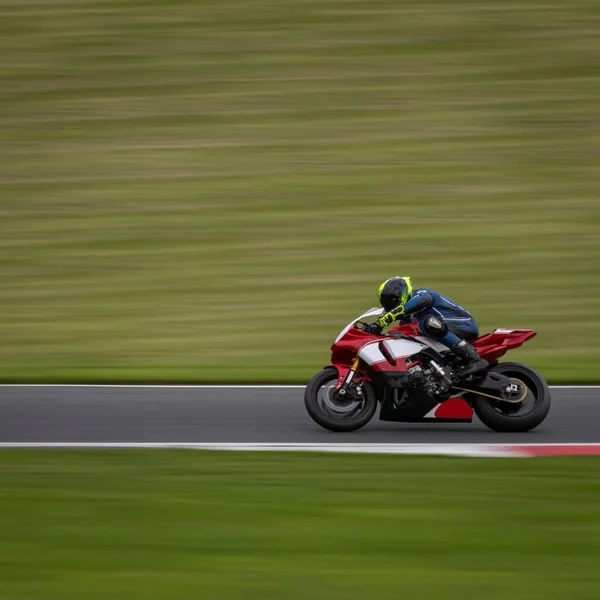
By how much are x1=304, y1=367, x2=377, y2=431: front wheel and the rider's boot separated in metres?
0.91

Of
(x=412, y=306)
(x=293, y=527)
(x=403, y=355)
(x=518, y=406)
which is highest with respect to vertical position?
(x=412, y=306)

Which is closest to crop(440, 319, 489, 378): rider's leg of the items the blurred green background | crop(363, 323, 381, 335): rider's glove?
crop(363, 323, 381, 335): rider's glove

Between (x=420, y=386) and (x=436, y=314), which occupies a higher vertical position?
(x=436, y=314)

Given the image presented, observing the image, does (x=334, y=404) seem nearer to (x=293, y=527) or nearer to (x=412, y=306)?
(x=412, y=306)

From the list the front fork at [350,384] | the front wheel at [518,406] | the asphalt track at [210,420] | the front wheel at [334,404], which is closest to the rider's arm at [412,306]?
the front fork at [350,384]

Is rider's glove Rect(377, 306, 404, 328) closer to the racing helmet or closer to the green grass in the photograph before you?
the racing helmet

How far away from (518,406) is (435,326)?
113 centimetres

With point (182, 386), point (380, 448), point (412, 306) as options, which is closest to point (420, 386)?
point (412, 306)

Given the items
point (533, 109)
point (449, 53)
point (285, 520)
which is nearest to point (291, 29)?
point (449, 53)

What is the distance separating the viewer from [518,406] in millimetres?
10953

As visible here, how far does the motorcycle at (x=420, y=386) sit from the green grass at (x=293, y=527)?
145 cm

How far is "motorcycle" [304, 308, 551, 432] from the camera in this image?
1088cm

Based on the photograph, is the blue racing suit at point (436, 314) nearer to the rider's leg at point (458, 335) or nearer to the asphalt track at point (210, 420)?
the rider's leg at point (458, 335)

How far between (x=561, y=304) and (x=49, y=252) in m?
9.29
